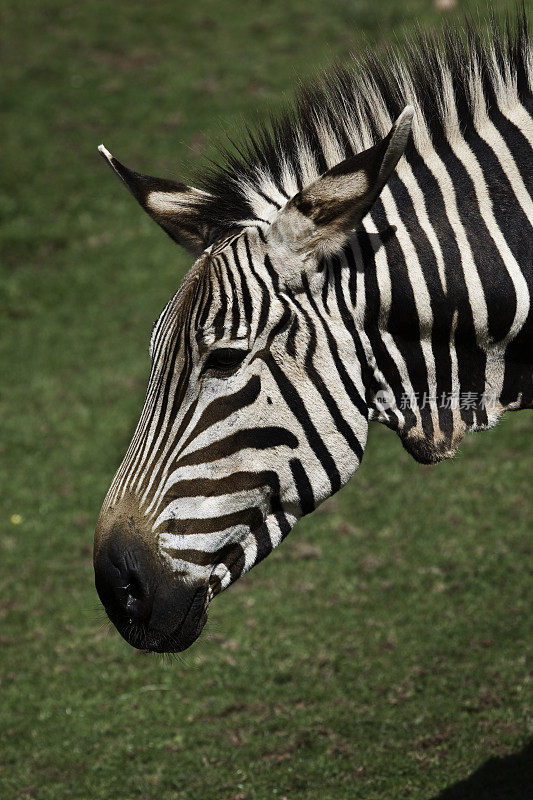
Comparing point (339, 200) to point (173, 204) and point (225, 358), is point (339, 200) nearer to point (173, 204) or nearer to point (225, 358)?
point (225, 358)

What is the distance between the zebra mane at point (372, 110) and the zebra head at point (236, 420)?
26 centimetres

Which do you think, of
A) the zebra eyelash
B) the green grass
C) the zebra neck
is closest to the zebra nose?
the zebra eyelash

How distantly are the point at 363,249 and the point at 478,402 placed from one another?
775 mm

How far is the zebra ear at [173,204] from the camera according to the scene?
3529 mm

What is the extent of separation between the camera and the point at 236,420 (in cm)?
311

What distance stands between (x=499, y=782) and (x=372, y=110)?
3.84 metres

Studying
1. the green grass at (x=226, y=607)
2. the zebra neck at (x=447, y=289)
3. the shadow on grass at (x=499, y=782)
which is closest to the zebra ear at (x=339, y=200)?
the zebra neck at (x=447, y=289)

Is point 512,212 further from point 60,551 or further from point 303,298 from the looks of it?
point 60,551

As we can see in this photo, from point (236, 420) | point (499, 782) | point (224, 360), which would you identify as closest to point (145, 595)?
point (236, 420)

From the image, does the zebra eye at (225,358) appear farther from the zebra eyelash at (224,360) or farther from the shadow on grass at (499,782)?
the shadow on grass at (499,782)

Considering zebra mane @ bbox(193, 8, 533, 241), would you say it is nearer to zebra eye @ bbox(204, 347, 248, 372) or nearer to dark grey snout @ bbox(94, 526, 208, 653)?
zebra eye @ bbox(204, 347, 248, 372)

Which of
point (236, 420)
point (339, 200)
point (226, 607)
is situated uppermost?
point (339, 200)

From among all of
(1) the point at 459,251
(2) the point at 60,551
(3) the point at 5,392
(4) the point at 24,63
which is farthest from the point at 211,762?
(4) the point at 24,63

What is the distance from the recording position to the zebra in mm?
3098
